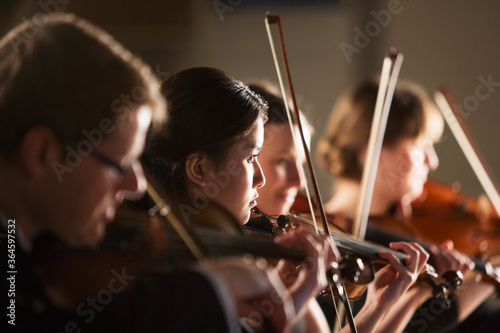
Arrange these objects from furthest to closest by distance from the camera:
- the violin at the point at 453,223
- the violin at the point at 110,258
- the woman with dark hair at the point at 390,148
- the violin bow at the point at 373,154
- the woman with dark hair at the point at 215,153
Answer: the violin at the point at 453,223 → the woman with dark hair at the point at 390,148 → the violin bow at the point at 373,154 → the woman with dark hair at the point at 215,153 → the violin at the point at 110,258

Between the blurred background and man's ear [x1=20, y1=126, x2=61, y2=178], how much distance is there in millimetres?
2209

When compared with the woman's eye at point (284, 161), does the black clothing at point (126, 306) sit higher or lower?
lower

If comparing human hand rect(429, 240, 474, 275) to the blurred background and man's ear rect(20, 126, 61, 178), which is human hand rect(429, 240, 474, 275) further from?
the blurred background

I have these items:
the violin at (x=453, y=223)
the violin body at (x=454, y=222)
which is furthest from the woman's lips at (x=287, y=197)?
the violin body at (x=454, y=222)

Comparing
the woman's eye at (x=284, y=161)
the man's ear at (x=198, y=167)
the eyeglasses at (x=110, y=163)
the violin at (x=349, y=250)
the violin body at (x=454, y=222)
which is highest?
the eyeglasses at (x=110, y=163)

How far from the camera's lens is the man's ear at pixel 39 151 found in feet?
2.01

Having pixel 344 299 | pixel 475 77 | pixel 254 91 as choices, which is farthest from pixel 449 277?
pixel 475 77

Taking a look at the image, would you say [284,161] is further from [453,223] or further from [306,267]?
[453,223]

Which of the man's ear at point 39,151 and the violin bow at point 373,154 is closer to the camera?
the man's ear at point 39,151

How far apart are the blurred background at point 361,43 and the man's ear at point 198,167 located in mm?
2028

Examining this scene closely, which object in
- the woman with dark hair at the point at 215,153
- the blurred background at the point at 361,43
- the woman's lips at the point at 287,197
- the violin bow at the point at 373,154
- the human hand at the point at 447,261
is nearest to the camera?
the woman with dark hair at the point at 215,153

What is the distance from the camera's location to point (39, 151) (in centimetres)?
62

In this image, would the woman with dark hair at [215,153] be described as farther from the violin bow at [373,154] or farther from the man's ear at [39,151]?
the violin bow at [373,154]

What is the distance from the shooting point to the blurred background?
286 centimetres
